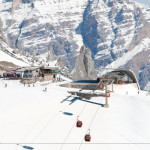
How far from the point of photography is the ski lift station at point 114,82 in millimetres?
60562

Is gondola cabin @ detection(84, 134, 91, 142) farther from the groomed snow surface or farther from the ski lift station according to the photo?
the ski lift station

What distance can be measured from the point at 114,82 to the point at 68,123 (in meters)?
36.1

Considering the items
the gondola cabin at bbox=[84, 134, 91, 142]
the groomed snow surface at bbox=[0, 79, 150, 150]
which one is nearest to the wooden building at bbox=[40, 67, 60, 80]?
the groomed snow surface at bbox=[0, 79, 150, 150]

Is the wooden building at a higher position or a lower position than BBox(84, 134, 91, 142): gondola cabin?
higher

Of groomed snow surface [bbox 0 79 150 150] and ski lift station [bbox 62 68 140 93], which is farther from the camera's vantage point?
ski lift station [bbox 62 68 140 93]

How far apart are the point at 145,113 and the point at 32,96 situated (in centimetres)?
2080

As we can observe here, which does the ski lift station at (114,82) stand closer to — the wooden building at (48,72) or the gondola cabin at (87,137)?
the wooden building at (48,72)

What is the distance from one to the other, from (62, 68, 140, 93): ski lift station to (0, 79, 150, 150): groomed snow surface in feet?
49.3

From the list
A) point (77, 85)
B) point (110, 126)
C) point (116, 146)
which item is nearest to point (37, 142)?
point (116, 146)

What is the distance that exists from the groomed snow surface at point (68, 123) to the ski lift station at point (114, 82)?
15.0m

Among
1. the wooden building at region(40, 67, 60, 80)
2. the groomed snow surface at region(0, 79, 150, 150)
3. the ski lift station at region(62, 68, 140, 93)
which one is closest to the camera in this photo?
the groomed snow surface at region(0, 79, 150, 150)

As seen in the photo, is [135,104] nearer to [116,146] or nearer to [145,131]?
[145,131]

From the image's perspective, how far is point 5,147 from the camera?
933 inches

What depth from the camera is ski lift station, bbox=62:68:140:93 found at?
60.6 metres
